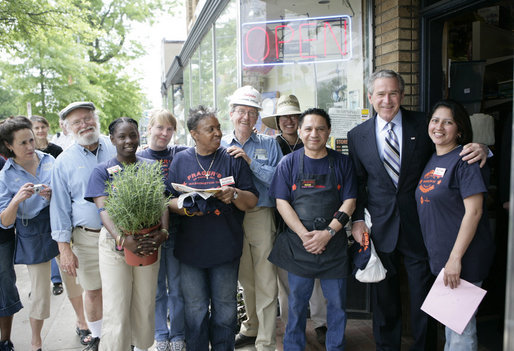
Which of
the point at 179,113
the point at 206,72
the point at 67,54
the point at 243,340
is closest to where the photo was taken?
the point at 243,340

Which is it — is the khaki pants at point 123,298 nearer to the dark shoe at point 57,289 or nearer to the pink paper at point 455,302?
the pink paper at point 455,302

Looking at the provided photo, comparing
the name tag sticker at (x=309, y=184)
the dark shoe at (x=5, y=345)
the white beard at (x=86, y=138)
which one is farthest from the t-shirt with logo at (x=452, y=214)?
the dark shoe at (x=5, y=345)

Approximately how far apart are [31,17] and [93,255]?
676cm

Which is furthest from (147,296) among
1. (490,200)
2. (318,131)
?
(490,200)

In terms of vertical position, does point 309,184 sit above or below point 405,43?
below

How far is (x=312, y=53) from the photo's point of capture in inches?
183

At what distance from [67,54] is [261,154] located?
34.8 feet

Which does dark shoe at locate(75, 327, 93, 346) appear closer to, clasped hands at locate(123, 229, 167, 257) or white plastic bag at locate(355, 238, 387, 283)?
clasped hands at locate(123, 229, 167, 257)

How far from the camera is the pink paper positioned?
2467 mm

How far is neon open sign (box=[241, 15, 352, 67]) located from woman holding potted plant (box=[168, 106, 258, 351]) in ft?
6.83

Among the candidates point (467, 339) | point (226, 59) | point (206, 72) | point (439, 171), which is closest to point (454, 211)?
point (439, 171)

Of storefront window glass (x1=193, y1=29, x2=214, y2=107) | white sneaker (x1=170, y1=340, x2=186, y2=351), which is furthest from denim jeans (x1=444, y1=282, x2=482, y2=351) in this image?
storefront window glass (x1=193, y1=29, x2=214, y2=107)

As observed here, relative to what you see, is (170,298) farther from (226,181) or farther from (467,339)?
(467,339)

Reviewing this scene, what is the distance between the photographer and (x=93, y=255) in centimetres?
318
